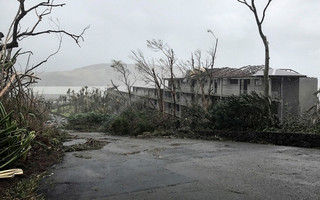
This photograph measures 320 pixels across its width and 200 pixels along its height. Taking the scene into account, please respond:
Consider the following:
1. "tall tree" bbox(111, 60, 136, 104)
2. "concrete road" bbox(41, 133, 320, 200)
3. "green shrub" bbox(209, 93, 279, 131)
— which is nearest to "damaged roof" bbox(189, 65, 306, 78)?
"tall tree" bbox(111, 60, 136, 104)

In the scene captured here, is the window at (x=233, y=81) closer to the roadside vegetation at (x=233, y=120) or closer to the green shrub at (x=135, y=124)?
the green shrub at (x=135, y=124)

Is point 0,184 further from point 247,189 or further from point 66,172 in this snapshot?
point 247,189

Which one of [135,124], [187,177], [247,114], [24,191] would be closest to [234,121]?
[247,114]

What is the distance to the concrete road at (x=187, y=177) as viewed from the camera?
4762 mm

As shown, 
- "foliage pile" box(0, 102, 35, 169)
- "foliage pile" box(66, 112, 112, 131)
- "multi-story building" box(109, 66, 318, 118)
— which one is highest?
"multi-story building" box(109, 66, 318, 118)

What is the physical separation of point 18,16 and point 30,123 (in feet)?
Result: 9.33

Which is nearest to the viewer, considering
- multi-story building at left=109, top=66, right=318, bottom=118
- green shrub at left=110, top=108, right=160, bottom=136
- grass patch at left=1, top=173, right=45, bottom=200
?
grass patch at left=1, top=173, right=45, bottom=200

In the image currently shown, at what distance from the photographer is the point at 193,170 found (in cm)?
643

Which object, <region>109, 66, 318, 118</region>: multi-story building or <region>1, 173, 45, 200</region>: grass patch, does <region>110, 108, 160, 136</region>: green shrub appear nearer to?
<region>109, 66, 318, 118</region>: multi-story building

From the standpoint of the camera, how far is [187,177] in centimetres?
579

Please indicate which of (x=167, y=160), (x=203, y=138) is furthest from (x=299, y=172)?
(x=203, y=138)

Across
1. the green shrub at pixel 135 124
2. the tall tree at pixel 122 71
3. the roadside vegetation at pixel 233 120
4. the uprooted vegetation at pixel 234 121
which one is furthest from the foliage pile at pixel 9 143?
the tall tree at pixel 122 71

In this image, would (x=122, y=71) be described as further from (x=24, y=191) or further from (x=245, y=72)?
(x=24, y=191)

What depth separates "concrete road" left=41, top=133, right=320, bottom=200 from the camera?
4762mm
